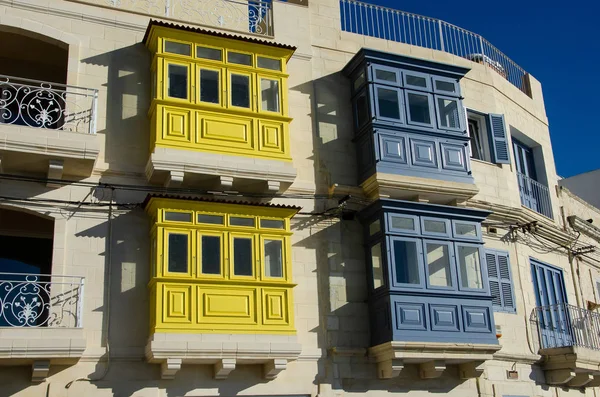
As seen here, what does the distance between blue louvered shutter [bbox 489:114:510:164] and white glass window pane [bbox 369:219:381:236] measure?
169 inches

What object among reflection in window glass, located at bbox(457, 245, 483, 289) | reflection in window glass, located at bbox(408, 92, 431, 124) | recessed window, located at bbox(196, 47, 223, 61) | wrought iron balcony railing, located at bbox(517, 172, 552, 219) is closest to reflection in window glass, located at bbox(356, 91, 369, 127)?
reflection in window glass, located at bbox(408, 92, 431, 124)

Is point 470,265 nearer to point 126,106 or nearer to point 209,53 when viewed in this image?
point 209,53

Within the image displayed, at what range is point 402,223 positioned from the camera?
1538 centimetres

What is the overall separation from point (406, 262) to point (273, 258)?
8.91 ft

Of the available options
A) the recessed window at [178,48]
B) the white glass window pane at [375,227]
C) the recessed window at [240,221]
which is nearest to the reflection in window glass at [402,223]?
the white glass window pane at [375,227]

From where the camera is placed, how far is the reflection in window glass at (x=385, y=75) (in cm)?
1643

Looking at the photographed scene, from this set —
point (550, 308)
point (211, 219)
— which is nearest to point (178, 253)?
point (211, 219)

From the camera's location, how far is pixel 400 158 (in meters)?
15.9

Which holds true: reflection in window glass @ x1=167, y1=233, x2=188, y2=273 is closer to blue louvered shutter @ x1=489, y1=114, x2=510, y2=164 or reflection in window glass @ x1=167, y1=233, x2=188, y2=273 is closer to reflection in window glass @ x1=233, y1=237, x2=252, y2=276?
reflection in window glass @ x1=233, y1=237, x2=252, y2=276

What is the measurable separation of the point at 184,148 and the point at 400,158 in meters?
4.46

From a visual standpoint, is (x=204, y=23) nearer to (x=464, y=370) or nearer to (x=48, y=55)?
(x=48, y=55)

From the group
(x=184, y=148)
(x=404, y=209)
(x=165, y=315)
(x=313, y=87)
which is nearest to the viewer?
(x=165, y=315)

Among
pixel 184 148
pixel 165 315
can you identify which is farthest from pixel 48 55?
pixel 165 315

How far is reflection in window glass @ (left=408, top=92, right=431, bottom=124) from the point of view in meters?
16.6
